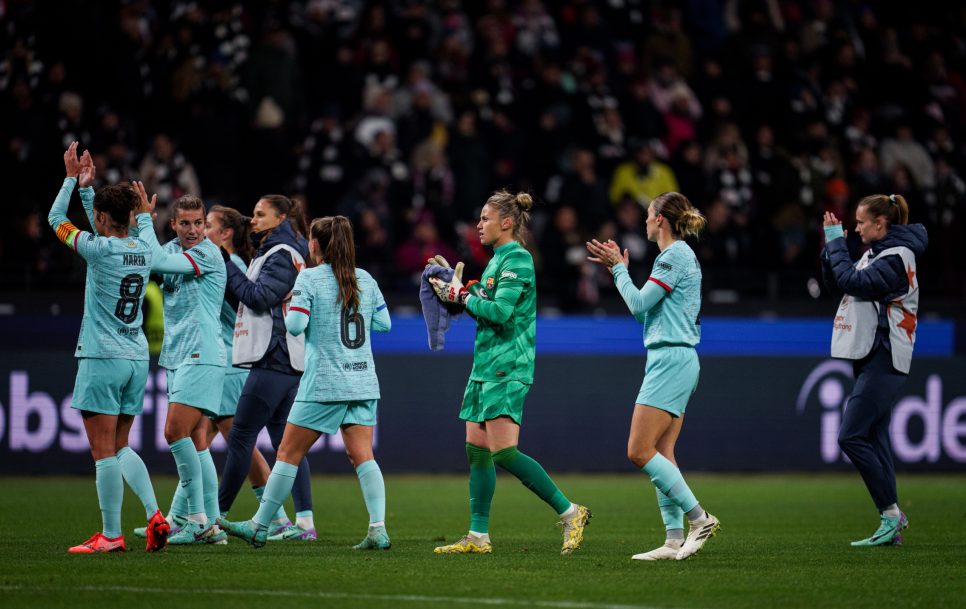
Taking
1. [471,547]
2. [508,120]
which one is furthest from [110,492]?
[508,120]

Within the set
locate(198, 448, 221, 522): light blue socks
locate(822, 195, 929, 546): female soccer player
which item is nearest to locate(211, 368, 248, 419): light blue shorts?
locate(198, 448, 221, 522): light blue socks

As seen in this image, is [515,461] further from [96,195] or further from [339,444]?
[339,444]

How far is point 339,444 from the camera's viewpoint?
608 inches

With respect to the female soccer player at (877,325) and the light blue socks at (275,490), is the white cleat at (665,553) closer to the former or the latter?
the female soccer player at (877,325)

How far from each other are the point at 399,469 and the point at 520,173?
4.48 metres

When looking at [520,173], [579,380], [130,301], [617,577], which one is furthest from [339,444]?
[617,577]

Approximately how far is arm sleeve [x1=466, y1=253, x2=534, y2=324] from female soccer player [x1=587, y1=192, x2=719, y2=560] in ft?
1.51

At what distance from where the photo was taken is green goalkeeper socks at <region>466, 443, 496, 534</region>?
8656 mm

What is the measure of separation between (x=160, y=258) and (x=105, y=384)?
87cm

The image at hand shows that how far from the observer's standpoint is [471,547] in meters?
8.70

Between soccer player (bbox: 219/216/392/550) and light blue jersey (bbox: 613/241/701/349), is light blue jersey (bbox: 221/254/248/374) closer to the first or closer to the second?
soccer player (bbox: 219/216/392/550)

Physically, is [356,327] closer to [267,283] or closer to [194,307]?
[267,283]

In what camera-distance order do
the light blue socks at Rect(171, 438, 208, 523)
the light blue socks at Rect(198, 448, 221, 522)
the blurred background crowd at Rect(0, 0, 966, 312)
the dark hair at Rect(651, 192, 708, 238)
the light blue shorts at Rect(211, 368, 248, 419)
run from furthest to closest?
the blurred background crowd at Rect(0, 0, 966, 312)
the light blue shorts at Rect(211, 368, 248, 419)
the light blue socks at Rect(198, 448, 221, 522)
the light blue socks at Rect(171, 438, 208, 523)
the dark hair at Rect(651, 192, 708, 238)

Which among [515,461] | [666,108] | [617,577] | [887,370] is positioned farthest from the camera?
[666,108]
